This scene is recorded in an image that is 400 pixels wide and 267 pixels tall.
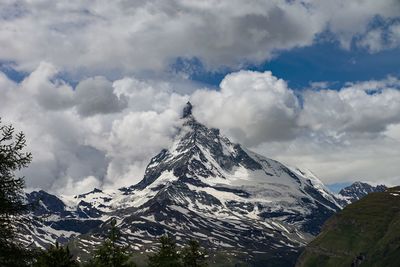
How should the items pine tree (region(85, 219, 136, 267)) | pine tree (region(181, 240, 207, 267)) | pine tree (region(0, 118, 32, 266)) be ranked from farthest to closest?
pine tree (region(181, 240, 207, 267)) < pine tree (region(85, 219, 136, 267)) < pine tree (region(0, 118, 32, 266))

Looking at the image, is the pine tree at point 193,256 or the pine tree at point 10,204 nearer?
the pine tree at point 10,204

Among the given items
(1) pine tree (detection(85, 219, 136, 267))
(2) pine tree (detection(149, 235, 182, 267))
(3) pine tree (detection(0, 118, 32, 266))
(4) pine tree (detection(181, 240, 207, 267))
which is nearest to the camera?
(3) pine tree (detection(0, 118, 32, 266))

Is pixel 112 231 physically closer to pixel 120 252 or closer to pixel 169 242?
pixel 120 252

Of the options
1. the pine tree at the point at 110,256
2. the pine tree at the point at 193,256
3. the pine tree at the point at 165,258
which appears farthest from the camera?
the pine tree at the point at 193,256

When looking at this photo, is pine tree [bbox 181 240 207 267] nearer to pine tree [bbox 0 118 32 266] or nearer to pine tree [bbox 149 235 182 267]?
pine tree [bbox 149 235 182 267]

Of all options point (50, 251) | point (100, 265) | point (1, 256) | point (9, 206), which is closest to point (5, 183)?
point (9, 206)

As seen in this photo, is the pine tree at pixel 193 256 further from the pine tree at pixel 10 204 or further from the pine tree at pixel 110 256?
the pine tree at pixel 10 204

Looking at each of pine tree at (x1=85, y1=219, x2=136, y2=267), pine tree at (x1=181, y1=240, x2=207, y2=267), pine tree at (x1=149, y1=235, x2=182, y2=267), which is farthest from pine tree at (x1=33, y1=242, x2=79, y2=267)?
pine tree at (x1=181, y1=240, x2=207, y2=267)

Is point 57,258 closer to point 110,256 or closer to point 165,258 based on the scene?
point 110,256

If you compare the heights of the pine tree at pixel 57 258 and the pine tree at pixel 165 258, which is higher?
the pine tree at pixel 165 258

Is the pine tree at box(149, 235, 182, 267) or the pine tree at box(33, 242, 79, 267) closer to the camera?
the pine tree at box(33, 242, 79, 267)

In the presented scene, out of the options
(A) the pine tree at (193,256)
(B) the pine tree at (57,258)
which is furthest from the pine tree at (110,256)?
(A) the pine tree at (193,256)

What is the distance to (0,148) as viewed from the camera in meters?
Result: 33.5

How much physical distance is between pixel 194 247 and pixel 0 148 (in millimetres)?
31932
